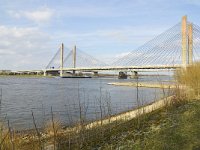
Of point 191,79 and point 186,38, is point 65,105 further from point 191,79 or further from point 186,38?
point 186,38

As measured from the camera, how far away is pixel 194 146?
5801mm

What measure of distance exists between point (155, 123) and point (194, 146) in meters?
2.69

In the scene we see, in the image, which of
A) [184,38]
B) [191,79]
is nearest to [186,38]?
[184,38]

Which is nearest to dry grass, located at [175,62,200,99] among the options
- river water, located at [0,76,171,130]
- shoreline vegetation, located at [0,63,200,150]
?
river water, located at [0,76,171,130]

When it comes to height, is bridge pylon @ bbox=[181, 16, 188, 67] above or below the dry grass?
above

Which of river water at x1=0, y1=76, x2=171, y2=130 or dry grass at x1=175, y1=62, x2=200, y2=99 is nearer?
river water at x1=0, y1=76, x2=171, y2=130

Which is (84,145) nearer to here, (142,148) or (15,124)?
(142,148)

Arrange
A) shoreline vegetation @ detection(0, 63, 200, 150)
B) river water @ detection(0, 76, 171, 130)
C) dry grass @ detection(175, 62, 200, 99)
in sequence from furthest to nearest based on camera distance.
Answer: dry grass @ detection(175, 62, 200, 99)
river water @ detection(0, 76, 171, 130)
shoreline vegetation @ detection(0, 63, 200, 150)

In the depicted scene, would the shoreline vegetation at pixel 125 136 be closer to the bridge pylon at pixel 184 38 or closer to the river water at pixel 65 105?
the river water at pixel 65 105

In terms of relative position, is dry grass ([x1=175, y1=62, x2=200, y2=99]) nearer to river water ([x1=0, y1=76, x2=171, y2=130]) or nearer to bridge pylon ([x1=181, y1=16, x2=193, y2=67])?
river water ([x1=0, y1=76, x2=171, y2=130])

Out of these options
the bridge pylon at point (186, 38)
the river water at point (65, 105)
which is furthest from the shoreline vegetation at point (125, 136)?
the bridge pylon at point (186, 38)

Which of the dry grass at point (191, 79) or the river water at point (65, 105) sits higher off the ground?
the dry grass at point (191, 79)

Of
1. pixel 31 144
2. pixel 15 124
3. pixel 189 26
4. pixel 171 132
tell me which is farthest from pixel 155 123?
pixel 189 26

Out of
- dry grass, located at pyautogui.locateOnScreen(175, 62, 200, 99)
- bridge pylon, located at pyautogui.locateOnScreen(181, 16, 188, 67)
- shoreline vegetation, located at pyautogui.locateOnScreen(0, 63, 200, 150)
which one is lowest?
shoreline vegetation, located at pyautogui.locateOnScreen(0, 63, 200, 150)
